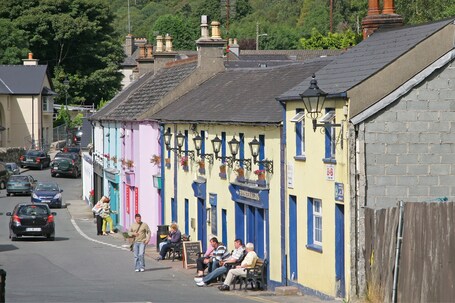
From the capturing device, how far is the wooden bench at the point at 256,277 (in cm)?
2914

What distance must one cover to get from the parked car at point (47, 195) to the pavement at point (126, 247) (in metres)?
0.87

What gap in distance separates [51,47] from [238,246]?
85612 mm

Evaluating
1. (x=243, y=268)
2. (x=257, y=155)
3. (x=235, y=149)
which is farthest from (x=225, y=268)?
(x=235, y=149)

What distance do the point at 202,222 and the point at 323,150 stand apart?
491 inches

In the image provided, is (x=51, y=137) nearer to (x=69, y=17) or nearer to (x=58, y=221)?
(x=69, y=17)

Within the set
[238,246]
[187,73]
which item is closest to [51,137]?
[187,73]

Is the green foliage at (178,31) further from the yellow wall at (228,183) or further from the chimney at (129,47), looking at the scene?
the yellow wall at (228,183)

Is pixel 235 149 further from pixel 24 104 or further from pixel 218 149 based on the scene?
pixel 24 104

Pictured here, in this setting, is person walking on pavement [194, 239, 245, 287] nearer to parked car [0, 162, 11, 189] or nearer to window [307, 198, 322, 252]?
window [307, 198, 322, 252]

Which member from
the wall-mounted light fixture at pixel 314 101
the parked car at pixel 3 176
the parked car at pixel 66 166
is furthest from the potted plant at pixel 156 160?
the parked car at pixel 66 166

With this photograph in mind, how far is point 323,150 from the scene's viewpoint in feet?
84.5

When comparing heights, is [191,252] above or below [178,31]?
below

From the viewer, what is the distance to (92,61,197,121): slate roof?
46.6m

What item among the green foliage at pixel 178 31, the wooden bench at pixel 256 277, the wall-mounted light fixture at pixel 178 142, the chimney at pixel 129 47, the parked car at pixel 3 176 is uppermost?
the green foliage at pixel 178 31
